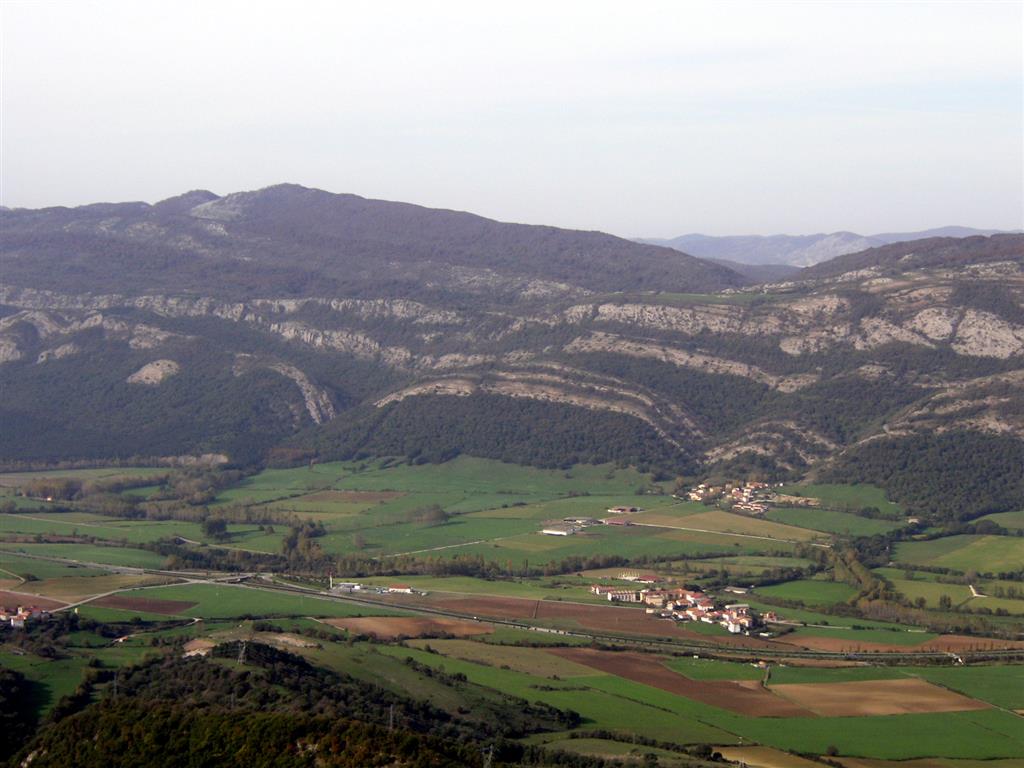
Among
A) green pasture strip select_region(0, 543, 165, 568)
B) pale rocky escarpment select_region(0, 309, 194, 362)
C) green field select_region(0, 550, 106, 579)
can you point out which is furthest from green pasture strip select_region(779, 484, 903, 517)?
pale rocky escarpment select_region(0, 309, 194, 362)

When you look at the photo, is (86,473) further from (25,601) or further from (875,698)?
(875,698)

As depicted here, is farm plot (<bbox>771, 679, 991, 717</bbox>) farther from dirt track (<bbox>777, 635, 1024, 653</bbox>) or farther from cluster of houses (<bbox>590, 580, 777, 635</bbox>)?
cluster of houses (<bbox>590, 580, 777, 635</bbox>)

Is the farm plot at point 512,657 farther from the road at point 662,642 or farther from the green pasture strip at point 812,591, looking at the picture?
the green pasture strip at point 812,591

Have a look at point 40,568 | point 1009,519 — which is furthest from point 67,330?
point 1009,519

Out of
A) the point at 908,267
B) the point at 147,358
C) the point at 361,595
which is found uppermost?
the point at 908,267

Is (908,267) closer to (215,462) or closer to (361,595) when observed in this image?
(215,462)

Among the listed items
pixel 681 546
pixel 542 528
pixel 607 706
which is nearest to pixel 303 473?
pixel 542 528

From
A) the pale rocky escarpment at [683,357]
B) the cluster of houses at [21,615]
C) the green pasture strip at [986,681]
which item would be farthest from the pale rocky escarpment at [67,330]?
the green pasture strip at [986,681]
